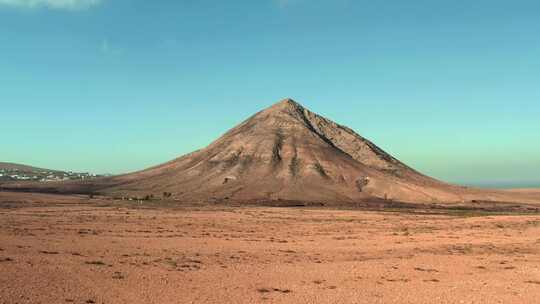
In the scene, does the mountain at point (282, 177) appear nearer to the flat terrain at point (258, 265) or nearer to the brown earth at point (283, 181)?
the brown earth at point (283, 181)

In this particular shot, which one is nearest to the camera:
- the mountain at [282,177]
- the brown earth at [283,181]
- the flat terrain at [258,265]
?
the flat terrain at [258,265]

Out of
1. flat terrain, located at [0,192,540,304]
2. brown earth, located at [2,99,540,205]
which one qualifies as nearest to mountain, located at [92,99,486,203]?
brown earth, located at [2,99,540,205]

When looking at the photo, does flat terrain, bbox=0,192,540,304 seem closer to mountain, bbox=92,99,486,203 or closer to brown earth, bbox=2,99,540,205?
brown earth, bbox=2,99,540,205

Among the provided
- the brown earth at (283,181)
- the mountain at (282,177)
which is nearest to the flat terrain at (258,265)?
the brown earth at (283,181)

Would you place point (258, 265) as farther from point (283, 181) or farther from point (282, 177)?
point (282, 177)

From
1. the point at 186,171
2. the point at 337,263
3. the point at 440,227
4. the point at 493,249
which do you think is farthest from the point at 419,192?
the point at 337,263

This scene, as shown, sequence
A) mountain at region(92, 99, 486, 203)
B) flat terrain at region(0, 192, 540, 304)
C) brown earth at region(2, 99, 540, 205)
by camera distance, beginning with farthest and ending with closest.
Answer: mountain at region(92, 99, 486, 203) < brown earth at region(2, 99, 540, 205) < flat terrain at region(0, 192, 540, 304)

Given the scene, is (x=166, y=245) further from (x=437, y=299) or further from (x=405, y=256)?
(x=437, y=299)
